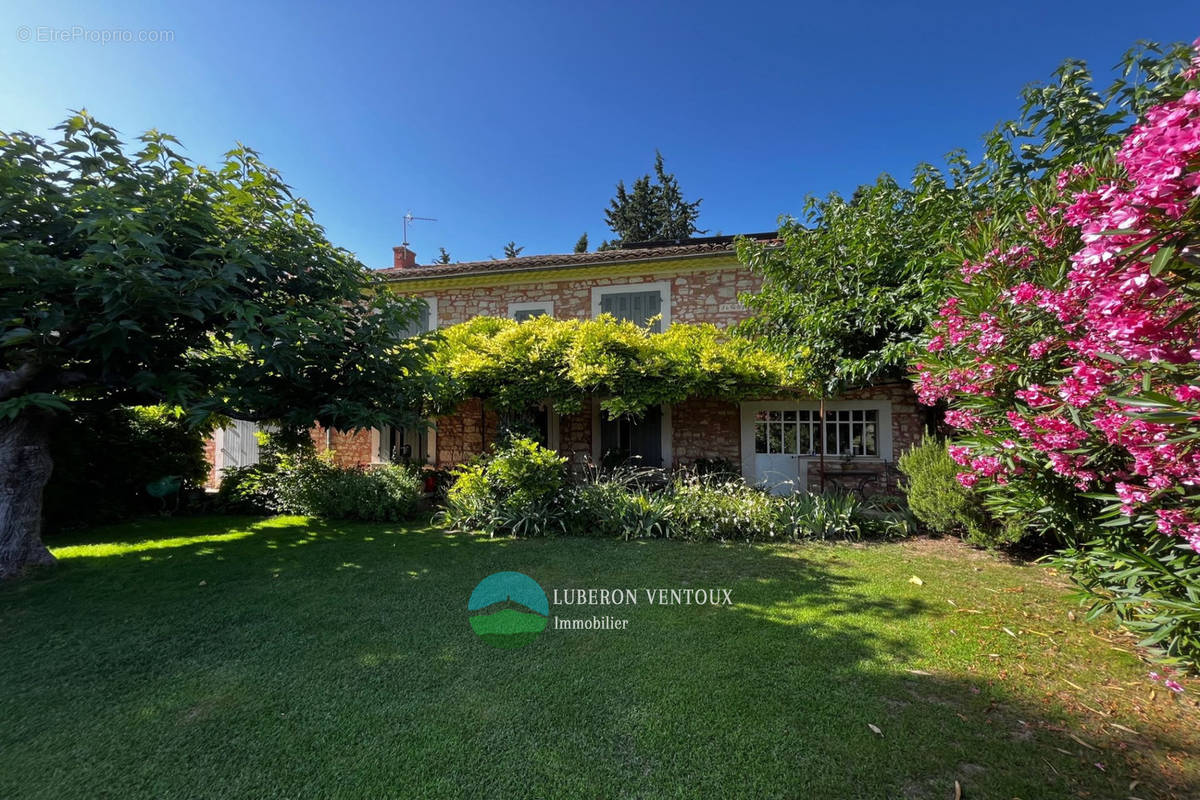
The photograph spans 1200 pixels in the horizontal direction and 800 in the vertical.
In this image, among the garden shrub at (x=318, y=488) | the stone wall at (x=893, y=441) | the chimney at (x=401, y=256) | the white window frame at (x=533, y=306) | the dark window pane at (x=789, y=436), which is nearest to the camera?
the garden shrub at (x=318, y=488)

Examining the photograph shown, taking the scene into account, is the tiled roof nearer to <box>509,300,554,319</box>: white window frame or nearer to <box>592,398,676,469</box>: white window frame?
<box>509,300,554,319</box>: white window frame

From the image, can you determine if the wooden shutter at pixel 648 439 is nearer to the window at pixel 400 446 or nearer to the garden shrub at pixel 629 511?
the garden shrub at pixel 629 511

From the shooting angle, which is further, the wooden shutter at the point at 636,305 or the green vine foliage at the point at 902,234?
the wooden shutter at the point at 636,305

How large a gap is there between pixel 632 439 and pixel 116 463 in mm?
10207

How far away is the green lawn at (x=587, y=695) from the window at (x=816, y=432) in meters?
5.07

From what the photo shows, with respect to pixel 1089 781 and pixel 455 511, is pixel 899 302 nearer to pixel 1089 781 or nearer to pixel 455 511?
pixel 1089 781

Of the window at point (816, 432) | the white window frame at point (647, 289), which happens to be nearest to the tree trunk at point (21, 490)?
the white window frame at point (647, 289)

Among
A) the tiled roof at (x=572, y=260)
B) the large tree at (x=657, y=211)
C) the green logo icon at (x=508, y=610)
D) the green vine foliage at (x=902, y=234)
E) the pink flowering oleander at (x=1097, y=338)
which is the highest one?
the large tree at (x=657, y=211)

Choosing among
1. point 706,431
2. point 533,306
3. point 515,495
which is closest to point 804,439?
point 706,431

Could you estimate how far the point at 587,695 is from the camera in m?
2.75

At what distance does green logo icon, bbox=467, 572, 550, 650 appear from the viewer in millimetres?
3619

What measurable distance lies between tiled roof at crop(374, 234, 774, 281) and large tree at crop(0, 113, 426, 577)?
15.2 ft

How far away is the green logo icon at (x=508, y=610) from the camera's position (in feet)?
11.9

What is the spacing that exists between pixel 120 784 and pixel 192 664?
1359mm
